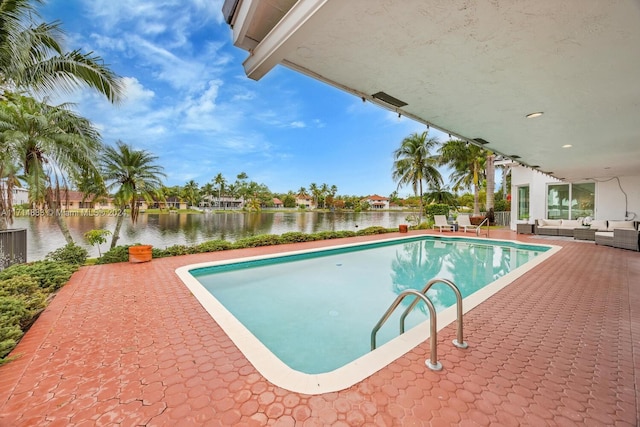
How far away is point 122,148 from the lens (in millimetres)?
11273

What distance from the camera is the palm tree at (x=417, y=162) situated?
758 inches

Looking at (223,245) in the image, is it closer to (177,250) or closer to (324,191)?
(177,250)

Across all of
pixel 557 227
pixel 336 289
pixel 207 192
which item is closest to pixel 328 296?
pixel 336 289

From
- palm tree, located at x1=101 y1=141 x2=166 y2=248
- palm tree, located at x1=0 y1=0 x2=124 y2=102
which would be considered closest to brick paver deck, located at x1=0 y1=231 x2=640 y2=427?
palm tree, located at x1=0 y1=0 x2=124 y2=102

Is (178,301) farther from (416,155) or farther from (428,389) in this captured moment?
(416,155)

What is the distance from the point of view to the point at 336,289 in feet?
20.7

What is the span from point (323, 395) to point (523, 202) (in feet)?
62.4

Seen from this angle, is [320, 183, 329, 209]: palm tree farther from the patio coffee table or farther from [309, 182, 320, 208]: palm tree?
the patio coffee table

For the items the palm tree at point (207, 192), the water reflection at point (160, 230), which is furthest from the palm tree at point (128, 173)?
the palm tree at point (207, 192)

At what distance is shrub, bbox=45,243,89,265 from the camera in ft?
22.5

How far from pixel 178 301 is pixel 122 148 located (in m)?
10.4

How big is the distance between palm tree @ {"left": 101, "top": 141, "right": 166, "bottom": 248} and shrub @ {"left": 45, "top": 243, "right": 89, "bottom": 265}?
4.05 metres

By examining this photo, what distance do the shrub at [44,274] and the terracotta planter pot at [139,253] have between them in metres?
1.61

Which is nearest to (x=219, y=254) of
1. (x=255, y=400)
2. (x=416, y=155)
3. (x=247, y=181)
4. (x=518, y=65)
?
(x=255, y=400)
